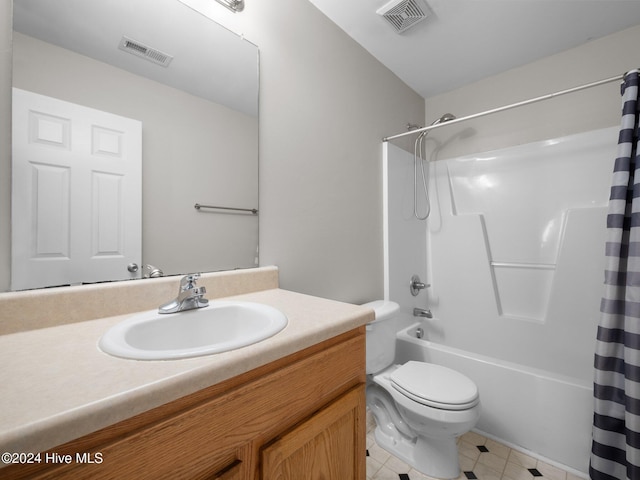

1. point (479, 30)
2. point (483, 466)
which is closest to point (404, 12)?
point (479, 30)

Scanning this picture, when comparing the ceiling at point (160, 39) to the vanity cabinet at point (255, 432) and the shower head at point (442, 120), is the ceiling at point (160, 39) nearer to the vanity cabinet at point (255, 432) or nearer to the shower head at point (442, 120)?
the vanity cabinet at point (255, 432)

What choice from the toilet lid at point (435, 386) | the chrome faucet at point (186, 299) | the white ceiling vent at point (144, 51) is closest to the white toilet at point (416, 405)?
the toilet lid at point (435, 386)

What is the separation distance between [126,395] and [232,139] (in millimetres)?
1011

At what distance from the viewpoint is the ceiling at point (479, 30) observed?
1.52m

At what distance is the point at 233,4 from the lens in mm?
1164

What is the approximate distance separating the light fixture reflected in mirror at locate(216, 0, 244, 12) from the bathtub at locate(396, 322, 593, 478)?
213 cm

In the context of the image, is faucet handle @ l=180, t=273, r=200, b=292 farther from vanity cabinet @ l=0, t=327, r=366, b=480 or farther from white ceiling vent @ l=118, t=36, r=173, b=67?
white ceiling vent @ l=118, t=36, r=173, b=67

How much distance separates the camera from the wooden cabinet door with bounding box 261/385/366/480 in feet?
2.03

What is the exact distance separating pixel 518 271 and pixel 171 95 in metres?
2.32

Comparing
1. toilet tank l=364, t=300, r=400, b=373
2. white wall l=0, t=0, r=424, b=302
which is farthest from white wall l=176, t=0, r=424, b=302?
toilet tank l=364, t=300, r=400, b=373

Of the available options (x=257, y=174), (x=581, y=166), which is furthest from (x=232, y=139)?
(x=581, y=166)

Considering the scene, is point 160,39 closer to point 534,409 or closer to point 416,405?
point 416,405

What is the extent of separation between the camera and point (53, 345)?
610 millimetres

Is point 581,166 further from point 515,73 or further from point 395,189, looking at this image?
point 395,189
